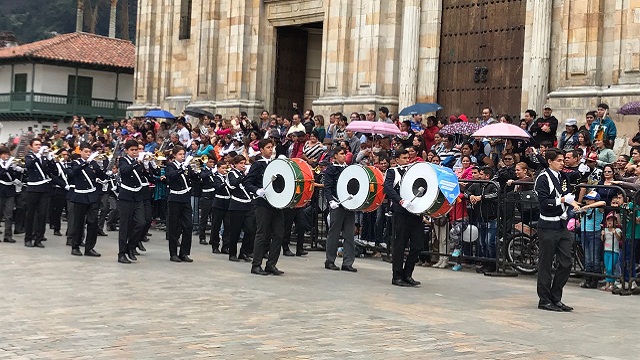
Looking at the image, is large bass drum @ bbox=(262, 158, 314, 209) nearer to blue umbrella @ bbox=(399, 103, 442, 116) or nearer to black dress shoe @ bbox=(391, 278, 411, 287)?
black dress shoe @ bbox=(391, 278, 411, 287)

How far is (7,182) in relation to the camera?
17.3m

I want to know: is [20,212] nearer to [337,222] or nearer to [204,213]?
[204,213]

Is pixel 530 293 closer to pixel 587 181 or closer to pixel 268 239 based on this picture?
pixel 587 181

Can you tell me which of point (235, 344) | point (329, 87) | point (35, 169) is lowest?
point (235, 344)

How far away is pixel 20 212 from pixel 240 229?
563cm

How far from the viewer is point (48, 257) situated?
568 inches

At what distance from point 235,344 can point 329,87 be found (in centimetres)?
1603

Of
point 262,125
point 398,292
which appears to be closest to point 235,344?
point 398,292

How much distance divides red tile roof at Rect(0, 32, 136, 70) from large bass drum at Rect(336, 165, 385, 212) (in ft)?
112

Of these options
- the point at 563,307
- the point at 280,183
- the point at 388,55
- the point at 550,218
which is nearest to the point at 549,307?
the point at 563,307

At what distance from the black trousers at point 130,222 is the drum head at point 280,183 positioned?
228cm

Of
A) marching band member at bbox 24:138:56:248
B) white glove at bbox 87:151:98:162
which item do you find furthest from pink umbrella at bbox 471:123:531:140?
marching band member at bbox 24:138:56:248

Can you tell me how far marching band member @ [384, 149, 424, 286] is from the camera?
12.5 metres

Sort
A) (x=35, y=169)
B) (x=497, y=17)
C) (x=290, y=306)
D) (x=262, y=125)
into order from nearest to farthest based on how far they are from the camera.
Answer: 1. (x=290, y=306)
2. (x=35, y=169)
3. (x=497, y=17)
4. (x=262, y=125)
